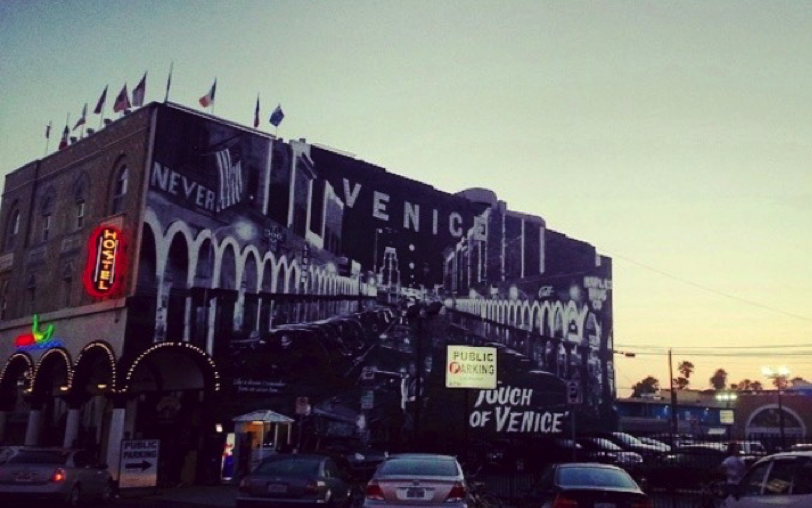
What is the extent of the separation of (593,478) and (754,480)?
250 centimetres

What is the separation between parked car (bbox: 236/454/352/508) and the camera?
621 inches

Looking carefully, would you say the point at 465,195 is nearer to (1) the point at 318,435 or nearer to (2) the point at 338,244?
(2) the point at 338,244

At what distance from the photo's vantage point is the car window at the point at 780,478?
11242mm

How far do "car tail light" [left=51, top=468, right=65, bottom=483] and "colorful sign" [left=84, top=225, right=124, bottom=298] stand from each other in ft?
49.6

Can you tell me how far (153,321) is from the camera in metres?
32.3

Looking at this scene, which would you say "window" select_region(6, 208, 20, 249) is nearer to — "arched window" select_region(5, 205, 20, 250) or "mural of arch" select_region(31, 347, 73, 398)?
"arched window" select_region(5, 205, 20, 250)

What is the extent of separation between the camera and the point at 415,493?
1362 cm

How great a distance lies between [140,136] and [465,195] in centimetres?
2359

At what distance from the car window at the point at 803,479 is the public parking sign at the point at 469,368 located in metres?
24.4

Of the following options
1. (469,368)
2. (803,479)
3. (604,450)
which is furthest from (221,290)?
(803,479)

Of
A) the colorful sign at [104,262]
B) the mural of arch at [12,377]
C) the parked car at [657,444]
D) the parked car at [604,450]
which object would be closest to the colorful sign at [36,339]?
the mural of arch at [12,377]

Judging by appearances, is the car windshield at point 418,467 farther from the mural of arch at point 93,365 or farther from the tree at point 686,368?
the tree at point 686,368

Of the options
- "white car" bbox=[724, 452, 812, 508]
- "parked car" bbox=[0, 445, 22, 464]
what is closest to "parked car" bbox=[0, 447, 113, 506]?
"parked car" bbox=[0, 445, 22, 464]

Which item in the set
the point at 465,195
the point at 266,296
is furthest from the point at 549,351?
the point at 266,296
